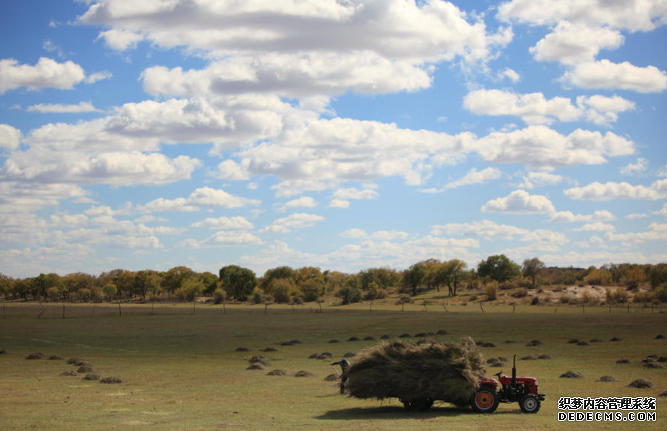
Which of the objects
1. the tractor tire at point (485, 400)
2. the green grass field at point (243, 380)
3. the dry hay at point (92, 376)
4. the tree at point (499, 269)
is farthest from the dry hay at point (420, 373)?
the tree at point (499, 269)

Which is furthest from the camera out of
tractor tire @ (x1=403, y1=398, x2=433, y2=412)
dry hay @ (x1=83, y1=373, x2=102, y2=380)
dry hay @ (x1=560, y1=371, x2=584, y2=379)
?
dry hay @ (x1=83, y1=373, x2=102, y2=380)

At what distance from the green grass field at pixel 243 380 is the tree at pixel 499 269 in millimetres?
114076

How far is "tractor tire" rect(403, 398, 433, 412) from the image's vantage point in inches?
819

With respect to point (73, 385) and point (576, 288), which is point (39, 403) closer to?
point (73, 385)

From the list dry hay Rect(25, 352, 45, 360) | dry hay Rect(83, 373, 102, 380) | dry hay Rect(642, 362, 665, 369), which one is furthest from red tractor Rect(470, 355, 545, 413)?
→ dry hay Rect(25, 352, 45, 360)

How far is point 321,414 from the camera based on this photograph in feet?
69.7

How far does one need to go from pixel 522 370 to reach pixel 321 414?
18.2 metres

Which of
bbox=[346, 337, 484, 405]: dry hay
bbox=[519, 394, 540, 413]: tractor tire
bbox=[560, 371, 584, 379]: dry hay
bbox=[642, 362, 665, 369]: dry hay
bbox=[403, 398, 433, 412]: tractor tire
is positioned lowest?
bbox=[642, 362, 665, 369]: dry hay

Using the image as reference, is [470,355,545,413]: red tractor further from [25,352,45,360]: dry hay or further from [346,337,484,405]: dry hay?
[25,352,45,360]: dry hay

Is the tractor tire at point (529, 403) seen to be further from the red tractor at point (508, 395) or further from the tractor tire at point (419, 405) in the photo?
the tractor tire at point (419, 405)

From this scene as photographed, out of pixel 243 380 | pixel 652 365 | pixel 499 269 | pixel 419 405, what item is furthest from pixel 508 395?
pixel 499 269

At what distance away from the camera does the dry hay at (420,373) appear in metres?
19.9

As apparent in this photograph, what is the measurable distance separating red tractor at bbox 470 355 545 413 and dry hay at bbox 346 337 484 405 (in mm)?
326

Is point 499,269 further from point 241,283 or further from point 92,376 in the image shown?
point 92,376
